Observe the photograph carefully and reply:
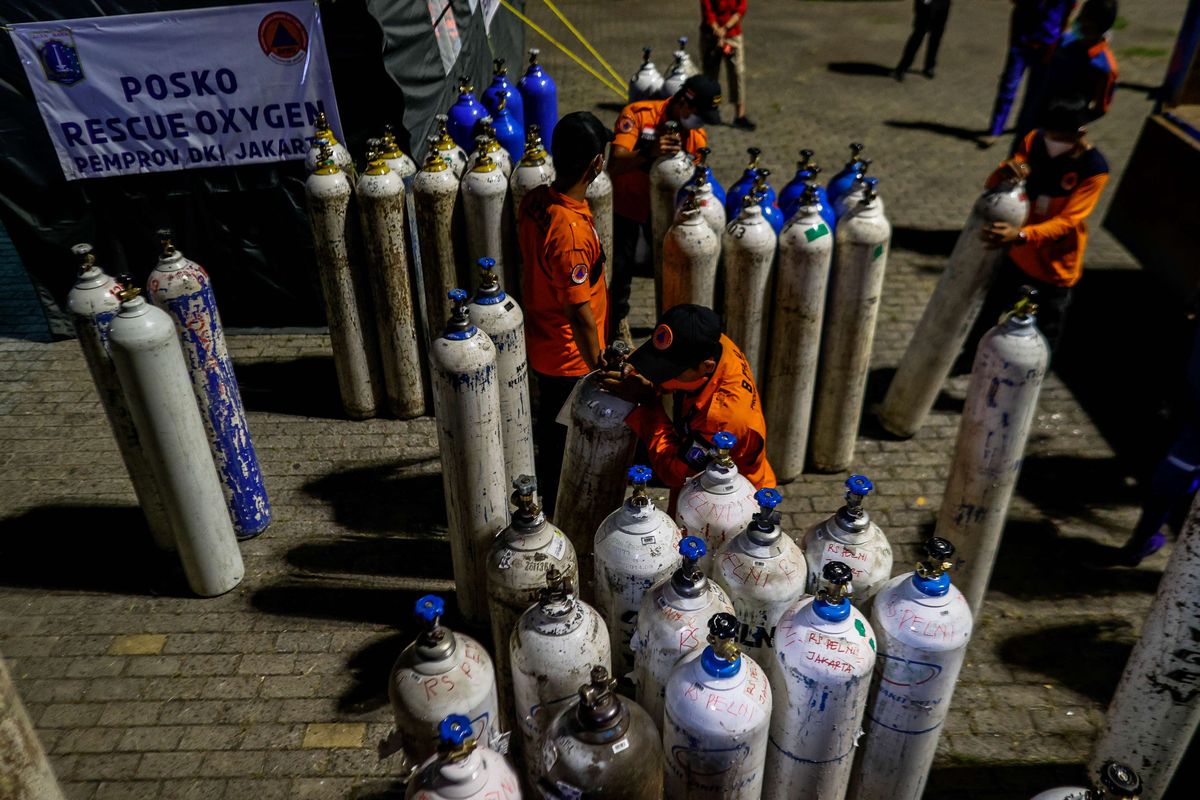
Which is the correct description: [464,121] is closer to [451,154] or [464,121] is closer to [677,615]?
[451,154]

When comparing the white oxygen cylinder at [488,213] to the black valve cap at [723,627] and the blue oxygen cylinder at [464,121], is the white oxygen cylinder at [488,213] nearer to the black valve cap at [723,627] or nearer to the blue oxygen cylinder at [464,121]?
the blue oxygen cylinder at [464,121]

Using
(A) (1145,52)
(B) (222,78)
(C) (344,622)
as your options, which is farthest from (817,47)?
(C) (344,622)

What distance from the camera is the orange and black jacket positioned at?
17.1 feet

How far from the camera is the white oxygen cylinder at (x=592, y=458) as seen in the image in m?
3.63

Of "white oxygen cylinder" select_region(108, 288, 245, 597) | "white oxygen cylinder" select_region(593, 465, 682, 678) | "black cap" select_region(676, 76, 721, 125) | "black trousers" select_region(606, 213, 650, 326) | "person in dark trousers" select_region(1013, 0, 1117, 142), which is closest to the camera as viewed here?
"white oxygen cylinder" select_region(593, 465, 682, 678)

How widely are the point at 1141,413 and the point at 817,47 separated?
10467 millimetres

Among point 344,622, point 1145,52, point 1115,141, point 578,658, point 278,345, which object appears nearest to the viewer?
point 578,658

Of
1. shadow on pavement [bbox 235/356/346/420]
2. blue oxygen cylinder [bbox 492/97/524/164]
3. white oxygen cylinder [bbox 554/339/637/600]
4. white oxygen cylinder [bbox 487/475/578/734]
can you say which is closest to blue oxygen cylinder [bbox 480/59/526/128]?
blue oxygen cylinder [bbox 492/97/524/164]

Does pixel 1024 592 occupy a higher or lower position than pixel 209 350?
lower

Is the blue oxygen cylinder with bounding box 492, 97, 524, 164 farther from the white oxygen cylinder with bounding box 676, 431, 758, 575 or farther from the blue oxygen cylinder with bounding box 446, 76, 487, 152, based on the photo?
the white oxygen cylinder with bounding box 676, 431, 758, 575

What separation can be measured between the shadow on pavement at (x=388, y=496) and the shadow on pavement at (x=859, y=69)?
10800 millimetres

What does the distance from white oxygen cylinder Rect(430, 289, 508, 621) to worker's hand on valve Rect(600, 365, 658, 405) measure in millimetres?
601

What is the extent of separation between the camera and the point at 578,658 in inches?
112

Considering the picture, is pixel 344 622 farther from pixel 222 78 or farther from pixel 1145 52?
pixel 1145 52
